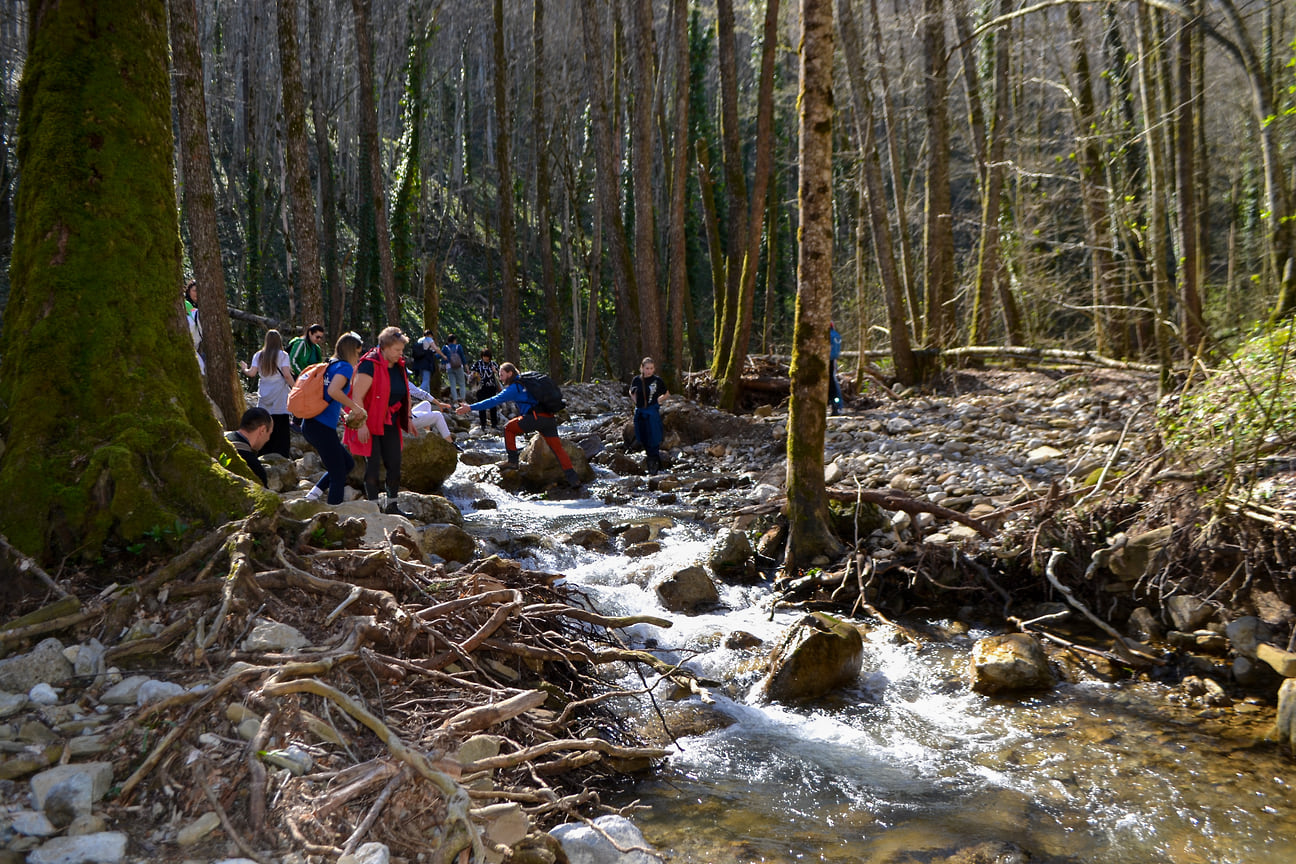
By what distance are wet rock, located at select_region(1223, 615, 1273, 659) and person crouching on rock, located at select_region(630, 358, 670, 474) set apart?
7797mm

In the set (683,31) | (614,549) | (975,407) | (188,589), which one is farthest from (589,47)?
(188,589)

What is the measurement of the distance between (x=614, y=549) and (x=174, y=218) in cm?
545

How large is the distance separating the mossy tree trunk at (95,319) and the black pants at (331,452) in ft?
8.43

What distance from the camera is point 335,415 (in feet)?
23.7

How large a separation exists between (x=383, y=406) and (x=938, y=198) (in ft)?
36.8

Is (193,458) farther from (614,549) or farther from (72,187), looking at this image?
(614,549)

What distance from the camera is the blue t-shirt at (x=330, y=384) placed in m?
7.11

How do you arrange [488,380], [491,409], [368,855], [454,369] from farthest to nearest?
[454,369] → [491,409] → [488,380] → [368,855]

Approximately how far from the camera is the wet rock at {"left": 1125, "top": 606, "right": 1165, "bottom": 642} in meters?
6.11

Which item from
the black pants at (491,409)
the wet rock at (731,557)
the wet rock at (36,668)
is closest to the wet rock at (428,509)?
the wet rock at (731,557)

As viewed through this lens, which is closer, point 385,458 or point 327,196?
point 385,458

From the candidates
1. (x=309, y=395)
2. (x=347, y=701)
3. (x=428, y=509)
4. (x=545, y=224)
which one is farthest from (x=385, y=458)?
(x=545, y=224)

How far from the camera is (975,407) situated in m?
12.5

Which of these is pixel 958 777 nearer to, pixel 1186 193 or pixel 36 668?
pixel 36 668
